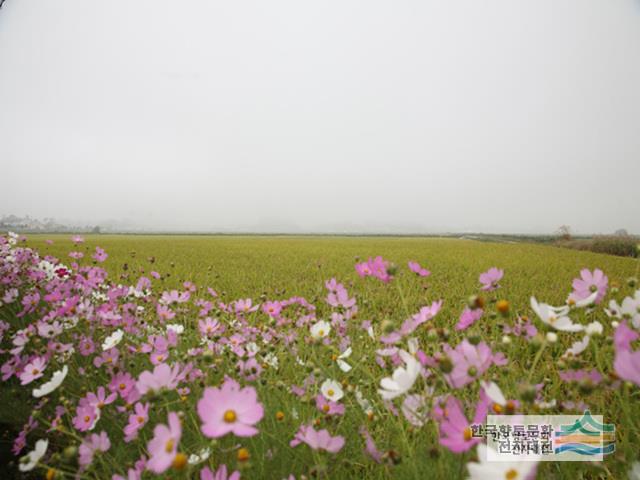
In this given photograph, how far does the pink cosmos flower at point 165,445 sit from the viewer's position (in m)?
0.58

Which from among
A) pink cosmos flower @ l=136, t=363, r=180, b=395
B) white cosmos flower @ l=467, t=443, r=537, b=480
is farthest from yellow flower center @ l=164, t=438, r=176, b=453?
white cosmos flower @ l=467, t=443, r=537, b=480

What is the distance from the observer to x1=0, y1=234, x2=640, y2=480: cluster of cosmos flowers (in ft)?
2.20

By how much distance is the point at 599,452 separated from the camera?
2.66 ft

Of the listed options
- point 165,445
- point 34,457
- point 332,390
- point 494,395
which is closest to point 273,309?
point 332,390

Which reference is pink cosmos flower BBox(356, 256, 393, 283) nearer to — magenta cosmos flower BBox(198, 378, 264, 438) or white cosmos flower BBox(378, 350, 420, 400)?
white cosmos flower BBox(378, 350, 420, 400)

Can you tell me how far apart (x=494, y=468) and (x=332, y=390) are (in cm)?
71

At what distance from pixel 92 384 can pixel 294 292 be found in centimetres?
272

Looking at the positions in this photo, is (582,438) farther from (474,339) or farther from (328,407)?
(328,407)

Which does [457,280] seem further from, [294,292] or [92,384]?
[92,384]

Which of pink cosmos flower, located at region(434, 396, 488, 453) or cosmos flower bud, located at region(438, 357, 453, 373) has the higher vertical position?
cosmos flower bud, located at region(438, 357, 453, 373)

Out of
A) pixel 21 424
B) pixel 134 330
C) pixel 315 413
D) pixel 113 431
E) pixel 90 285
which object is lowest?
pixel 21 424

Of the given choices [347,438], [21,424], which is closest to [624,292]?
[347,438]

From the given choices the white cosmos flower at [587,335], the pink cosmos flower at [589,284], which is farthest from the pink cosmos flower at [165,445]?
the pink cosmos flower at [589,284]

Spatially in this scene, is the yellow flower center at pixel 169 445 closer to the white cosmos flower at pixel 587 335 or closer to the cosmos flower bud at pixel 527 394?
the cosmos flower bud at pixel 527 394
